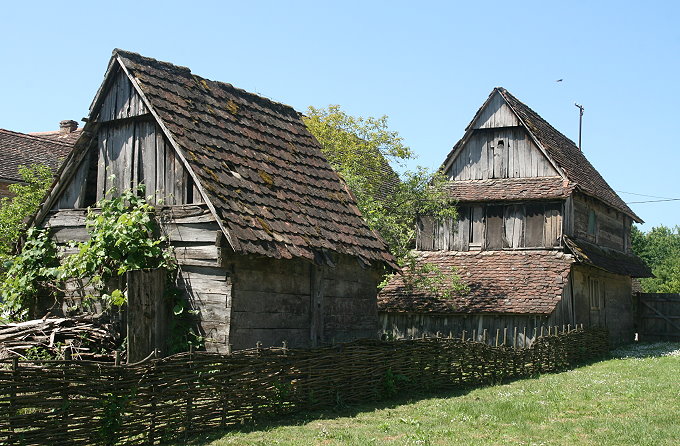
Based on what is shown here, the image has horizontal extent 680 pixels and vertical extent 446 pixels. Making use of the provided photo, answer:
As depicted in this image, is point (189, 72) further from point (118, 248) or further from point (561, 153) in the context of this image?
point (561, 153)

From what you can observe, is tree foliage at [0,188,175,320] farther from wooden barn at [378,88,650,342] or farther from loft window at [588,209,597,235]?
loft window at [588,209,597,235]

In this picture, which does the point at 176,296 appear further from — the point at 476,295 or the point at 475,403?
the point at 476,295

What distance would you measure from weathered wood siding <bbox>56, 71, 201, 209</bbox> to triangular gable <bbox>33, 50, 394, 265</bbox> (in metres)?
0.08

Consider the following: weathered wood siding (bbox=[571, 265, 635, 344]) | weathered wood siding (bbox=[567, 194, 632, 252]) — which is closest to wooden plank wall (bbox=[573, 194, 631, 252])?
weathered wood siding (bbox=[567, 194, 632, 252])

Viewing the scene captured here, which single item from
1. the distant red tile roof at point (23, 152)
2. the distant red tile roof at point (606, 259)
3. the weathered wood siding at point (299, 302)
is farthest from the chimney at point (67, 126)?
the weathered wood siding at point (299, 302)

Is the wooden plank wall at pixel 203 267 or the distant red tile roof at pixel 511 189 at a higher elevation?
the distant red tile roof at pixel 511 189

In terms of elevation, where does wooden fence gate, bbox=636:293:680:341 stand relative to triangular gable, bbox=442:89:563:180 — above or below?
below

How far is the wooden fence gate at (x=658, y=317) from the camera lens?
3872cm

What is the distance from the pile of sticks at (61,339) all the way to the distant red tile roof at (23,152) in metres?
20.7

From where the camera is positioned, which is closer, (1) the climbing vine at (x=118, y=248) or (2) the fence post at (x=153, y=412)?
(2) the fence post at (x=153, y=412)

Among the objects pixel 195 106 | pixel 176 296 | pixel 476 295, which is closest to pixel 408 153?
pixel 476 295

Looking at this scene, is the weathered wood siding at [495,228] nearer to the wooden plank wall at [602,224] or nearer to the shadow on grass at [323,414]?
the wooden plank wall at [602,224]

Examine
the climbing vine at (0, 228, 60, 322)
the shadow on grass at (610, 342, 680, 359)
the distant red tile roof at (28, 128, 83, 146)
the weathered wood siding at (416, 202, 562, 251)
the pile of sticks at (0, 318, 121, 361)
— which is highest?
the distant red tile roof at (28, 128, 83, 146)

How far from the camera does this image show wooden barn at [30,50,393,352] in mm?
13867
